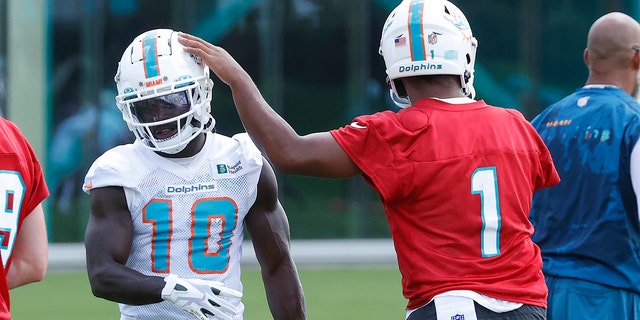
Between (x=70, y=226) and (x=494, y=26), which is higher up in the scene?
(x=494, y=26)

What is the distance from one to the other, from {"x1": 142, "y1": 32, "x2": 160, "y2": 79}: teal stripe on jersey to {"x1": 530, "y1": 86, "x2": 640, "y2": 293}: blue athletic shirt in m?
1.79

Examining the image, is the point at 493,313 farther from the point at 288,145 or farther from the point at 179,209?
the point at 179,209

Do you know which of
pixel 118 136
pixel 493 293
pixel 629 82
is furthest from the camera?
pixel 118 136

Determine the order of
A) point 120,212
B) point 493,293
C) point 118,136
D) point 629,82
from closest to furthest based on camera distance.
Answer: point 493,293 → point 120,212 → point 629,82 → point 118,136

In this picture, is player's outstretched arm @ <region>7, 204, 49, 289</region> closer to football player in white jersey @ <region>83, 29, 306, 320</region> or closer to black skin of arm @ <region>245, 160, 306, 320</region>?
football player in white jersey @ <region>83, 29, 306, 320</region>

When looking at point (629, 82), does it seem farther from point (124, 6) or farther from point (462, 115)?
point (124, 6)

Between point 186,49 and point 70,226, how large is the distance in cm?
1129

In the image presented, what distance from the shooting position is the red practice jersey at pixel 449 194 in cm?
355

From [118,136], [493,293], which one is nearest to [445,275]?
[493,293]

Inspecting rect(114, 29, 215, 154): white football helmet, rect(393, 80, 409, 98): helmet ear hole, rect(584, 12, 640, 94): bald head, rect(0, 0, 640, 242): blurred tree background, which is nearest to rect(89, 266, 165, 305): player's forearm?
rect(114, 29, 215, 154): white football helmet

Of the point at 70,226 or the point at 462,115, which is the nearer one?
the point at 462,115

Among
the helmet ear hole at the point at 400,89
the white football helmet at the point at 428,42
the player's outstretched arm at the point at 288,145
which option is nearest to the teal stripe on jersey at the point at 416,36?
A: the white football helmet at the point at 428,42

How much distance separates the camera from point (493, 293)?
354cm

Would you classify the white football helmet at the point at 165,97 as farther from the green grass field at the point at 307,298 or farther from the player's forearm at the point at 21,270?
the green grass field at the point at 307,298
